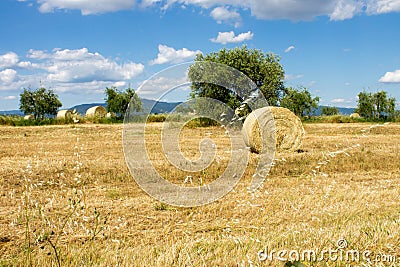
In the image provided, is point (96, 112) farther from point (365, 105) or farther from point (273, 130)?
point (365, 105)

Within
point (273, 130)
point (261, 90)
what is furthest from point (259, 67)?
point (273, 130)

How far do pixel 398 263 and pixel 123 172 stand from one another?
6.33 metres

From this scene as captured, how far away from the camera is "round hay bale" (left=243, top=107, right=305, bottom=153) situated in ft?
44.1

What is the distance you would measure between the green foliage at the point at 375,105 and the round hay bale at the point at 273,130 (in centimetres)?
2992

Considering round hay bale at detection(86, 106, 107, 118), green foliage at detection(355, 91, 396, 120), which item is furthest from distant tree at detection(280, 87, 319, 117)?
round hay bale at detection(86, 106, 107, 118)

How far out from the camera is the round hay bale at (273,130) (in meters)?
13.4

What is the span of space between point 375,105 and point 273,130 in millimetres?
32314

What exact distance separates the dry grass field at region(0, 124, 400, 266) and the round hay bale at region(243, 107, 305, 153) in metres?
2.69

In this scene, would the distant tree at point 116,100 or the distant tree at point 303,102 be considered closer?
the distant tree at point 303,102

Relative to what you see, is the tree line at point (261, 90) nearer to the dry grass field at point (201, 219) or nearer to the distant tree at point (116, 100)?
the distant tree at point (116, 100)

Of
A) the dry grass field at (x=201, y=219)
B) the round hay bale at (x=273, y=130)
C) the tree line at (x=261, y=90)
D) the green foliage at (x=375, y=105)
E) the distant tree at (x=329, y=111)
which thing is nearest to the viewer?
the dry grass field at (x=201, y=219)

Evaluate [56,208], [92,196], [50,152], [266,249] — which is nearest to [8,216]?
[56,208]

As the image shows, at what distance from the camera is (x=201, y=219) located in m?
5.55

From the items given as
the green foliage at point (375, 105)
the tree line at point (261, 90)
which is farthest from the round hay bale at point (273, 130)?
the green foliage at point (375, 105)
